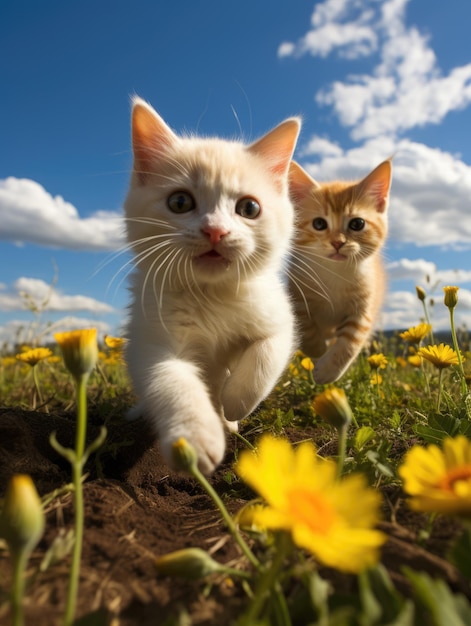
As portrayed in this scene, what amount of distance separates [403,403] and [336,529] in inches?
67.6

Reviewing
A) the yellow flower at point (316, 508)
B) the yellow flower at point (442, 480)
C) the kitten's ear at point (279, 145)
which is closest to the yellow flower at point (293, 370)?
the kitten's ear at point (279, 145)

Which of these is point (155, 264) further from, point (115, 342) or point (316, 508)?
point (316, 508)

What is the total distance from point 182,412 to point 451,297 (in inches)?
38.6

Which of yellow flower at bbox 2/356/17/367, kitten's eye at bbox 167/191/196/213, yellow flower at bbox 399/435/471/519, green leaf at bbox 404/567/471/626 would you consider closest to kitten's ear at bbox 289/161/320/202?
kitten's eye at bbox 167/191/196/213

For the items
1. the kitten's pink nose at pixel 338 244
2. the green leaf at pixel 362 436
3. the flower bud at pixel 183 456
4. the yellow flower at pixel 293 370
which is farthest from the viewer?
the yellow flower at pixel 293 370

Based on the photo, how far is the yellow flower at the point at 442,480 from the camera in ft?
1.99

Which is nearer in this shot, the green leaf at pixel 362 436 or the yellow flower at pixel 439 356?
the green leaf at pixel 362 436

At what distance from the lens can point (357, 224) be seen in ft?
8.65

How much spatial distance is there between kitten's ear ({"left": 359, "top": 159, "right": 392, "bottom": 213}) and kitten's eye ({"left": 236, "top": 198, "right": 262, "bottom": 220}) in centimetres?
124

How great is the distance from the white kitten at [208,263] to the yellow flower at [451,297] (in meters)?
0.57

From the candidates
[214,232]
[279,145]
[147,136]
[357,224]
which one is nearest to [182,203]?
[214,232]

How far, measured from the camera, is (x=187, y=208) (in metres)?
1.64

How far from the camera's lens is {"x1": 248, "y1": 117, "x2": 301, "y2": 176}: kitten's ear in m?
1.92

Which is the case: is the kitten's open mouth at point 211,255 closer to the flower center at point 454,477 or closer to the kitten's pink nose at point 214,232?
the kitten's pink nose at point 214,232
